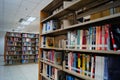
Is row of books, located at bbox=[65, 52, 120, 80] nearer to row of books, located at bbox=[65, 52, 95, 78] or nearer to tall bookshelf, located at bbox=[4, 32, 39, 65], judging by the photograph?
row of books, located at bbox=[65, 52, 95, 78]

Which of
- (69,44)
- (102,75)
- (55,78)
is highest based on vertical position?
(69,44)

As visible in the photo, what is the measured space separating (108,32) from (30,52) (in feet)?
25.5

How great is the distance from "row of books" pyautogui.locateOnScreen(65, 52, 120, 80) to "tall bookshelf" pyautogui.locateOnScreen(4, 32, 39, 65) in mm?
6844

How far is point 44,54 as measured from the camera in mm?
3004

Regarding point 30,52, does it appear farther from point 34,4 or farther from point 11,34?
point 34,4

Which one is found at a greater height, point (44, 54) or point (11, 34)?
point (11, 34)

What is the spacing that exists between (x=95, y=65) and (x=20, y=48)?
753 cm

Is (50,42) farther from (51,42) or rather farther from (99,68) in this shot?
(99,68)

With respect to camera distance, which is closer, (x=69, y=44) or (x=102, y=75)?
(x=102, y=75)

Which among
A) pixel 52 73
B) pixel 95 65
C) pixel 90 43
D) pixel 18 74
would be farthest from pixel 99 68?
pixel 18 74

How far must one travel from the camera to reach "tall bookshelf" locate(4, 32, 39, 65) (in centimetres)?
809

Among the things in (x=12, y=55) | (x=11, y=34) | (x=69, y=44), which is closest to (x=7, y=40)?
(x=11, y=34)

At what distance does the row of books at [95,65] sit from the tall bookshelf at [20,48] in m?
6.84

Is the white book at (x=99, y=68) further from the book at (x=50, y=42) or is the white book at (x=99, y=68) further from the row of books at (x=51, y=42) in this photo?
the book at (x=50, y=42)
